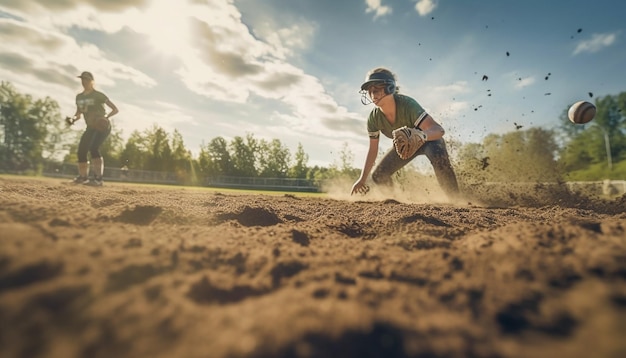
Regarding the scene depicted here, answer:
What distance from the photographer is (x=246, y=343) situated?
29.0 inches

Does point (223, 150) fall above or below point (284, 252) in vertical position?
above

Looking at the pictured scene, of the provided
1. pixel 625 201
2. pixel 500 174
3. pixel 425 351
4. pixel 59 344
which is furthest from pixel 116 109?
pixel 500 174

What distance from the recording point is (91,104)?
786 cm

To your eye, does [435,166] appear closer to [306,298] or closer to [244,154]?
[306,298]

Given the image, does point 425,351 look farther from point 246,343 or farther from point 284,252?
point 284,252

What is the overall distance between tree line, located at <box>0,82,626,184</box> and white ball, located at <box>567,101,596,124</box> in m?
6.88

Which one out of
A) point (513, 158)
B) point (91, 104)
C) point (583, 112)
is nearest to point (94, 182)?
point (91, 104)

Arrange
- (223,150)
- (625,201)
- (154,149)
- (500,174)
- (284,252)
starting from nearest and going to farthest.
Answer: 1. (284,252)
2. (625,201)
3. (500,174)
4. (154,149)
5. (223,150)

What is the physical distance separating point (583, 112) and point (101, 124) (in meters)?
11.1

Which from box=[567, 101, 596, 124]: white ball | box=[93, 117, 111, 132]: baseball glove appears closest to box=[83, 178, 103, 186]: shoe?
box=[93, 117, 111, 132]: baseball glove

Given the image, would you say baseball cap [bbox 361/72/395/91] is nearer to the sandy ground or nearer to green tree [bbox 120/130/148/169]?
the sandy ground

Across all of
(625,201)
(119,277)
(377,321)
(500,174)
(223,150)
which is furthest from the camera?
(223,150)

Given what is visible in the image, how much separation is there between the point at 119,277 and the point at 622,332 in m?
1.47

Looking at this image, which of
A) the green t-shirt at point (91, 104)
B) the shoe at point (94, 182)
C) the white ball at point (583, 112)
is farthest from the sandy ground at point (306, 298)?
the green t-shirt at point (91, 104)
